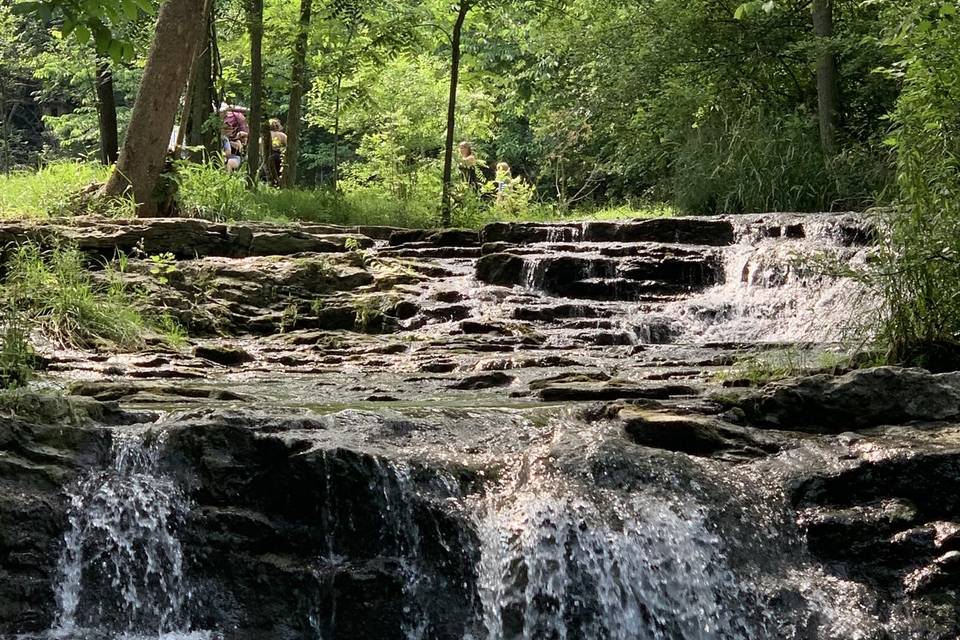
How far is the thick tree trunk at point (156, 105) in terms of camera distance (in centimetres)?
1205

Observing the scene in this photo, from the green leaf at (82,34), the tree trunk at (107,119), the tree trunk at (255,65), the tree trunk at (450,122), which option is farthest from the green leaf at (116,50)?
the tree trunk at (107,119)

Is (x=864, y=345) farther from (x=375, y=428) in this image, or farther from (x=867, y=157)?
(x=867, y=157)

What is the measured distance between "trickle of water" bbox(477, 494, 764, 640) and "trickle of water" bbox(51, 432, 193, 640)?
1.38m

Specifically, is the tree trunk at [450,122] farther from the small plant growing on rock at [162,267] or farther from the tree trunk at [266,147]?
the tree trunk at [266,147]

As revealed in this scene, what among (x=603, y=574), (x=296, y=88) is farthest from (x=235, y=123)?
(x=603, y=574)

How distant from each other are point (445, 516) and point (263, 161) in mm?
14730

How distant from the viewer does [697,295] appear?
34.2ft

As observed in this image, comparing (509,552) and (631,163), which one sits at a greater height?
(631,163)

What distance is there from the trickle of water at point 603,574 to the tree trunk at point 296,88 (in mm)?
11914

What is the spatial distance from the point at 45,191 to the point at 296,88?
16.2ft

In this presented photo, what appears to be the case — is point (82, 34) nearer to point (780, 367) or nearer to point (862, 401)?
point (862, 401)

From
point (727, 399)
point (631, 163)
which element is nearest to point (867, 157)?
point (631, 163)

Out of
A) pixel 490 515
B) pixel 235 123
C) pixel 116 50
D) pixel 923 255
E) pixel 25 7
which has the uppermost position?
pixel 235 123

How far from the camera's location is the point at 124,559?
4812mm
